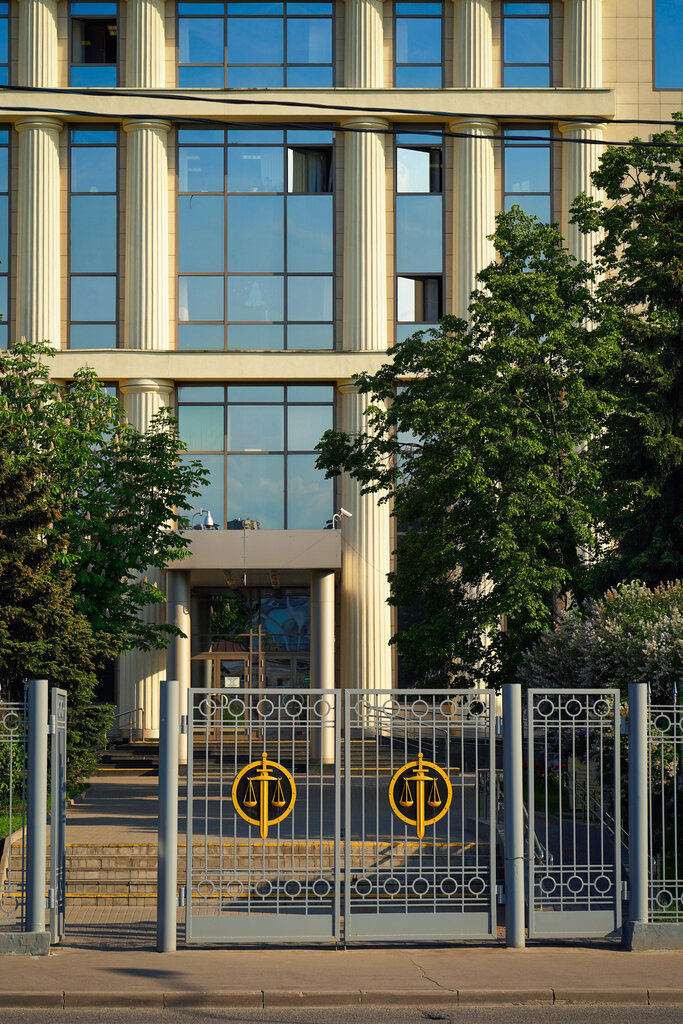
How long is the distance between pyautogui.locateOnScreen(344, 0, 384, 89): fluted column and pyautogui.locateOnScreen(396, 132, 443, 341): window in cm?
206

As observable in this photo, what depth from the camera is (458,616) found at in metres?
23.5

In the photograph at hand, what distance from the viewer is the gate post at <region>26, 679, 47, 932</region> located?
40.1 ft

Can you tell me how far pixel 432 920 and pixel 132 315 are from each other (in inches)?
1031

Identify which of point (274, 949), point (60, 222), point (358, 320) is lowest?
point (274, 949)

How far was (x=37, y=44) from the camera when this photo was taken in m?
36.1

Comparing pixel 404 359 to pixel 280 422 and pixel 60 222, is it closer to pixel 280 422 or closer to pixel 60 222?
pixel 280 422

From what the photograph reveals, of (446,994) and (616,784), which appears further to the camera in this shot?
(616,784)

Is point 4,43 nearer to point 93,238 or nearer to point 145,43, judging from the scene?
point 145,43

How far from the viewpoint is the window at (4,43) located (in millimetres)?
36625

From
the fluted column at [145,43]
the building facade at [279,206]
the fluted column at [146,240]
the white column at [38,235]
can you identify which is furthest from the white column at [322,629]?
the fluted column at [145,43]

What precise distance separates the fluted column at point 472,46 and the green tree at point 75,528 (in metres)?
13.8

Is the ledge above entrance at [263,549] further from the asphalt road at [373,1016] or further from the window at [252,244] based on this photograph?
the asphalt road at [373,1016]

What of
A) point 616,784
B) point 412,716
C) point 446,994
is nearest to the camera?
point 446,994

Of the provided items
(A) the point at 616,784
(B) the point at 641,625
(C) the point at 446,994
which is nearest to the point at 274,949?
(C) the point at 446,994
